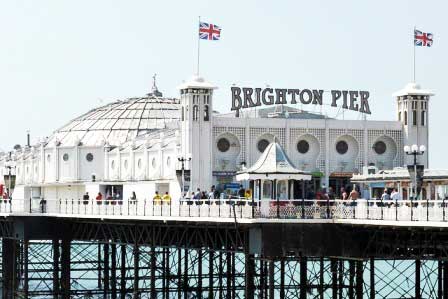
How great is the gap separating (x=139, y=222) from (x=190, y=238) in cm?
394

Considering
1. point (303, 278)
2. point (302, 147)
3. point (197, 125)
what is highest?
point (197, 125)

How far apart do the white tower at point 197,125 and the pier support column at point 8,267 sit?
11765 mm

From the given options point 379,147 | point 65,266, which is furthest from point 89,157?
point 65,266

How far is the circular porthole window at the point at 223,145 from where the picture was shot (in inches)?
3201

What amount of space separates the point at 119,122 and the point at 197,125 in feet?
133

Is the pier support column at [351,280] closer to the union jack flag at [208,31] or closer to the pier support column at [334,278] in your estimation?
the pier support column at [334,278]

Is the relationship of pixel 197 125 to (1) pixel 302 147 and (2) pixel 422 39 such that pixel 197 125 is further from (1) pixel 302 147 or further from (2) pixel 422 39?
(2) pixel 422 39

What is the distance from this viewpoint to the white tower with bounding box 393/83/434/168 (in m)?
80.6

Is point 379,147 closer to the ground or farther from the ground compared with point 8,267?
farther from the ground

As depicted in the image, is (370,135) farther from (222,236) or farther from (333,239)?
(333,239)

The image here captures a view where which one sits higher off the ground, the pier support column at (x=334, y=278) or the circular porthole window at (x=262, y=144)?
the circular porthole window at (x=262, y=144)

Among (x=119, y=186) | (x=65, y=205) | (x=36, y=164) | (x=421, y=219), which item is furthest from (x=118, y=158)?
(x=421, y=219)

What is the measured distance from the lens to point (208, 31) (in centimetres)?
7431

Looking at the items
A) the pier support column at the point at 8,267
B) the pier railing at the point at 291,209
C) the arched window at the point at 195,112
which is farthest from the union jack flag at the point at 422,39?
the pier support column at the point at 8,267
